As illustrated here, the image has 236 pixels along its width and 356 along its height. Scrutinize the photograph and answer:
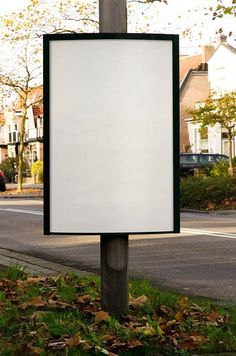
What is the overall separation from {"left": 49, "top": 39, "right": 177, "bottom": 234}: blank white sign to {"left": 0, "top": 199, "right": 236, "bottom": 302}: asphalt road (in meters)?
2.89

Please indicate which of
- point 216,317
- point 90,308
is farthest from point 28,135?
point 216,317

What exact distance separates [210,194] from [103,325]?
2290cm

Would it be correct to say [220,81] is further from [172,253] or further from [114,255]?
[114,255]

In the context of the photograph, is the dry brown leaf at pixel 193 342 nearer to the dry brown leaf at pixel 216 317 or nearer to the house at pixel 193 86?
the dry brown leaf at pixel 216 317

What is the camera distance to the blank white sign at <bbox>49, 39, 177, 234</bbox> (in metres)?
6.00

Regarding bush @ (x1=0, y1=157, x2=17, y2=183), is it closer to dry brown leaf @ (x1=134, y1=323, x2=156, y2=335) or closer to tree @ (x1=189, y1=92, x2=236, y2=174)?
tree @ (x1=189, y1=92, x2=236, y2=174)

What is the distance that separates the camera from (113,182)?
6.02m

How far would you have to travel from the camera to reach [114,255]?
6188 millimetres

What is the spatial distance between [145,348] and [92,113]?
1.64 metres

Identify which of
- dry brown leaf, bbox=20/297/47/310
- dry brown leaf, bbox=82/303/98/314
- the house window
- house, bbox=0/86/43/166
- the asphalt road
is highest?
house, bbox=0/86/43/166

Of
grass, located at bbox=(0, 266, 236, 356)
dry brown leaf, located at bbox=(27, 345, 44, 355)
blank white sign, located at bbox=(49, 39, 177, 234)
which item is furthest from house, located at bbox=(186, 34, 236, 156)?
dry brown leaf, located at bbox=(27, 345, 44, 355)

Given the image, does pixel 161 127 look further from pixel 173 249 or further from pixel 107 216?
pixel 173 249

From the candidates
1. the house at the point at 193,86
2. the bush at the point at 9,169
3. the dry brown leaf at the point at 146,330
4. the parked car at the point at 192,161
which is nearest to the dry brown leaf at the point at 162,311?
the dry brown leaf at the point at 146,330

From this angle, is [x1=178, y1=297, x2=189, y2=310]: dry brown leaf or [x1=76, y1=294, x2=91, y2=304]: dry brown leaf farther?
[x1=76, y1=294, x2=91, y2=304]: dry brown leaf
